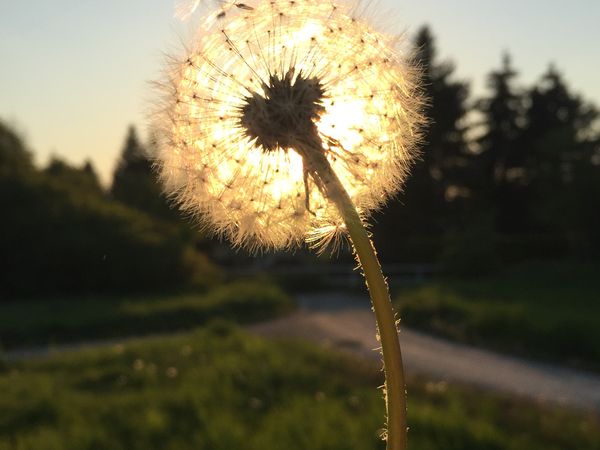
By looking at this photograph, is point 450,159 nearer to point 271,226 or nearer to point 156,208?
point 156,208

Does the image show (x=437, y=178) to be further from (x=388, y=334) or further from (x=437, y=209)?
(x=388, y=334)

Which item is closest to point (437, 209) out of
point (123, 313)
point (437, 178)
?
point (437, 178)

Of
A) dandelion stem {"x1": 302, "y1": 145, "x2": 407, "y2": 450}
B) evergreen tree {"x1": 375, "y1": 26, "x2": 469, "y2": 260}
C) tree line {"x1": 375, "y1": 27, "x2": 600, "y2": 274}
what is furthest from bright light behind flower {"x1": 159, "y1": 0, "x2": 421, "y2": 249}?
evergreen tree {"x1": 375, "y1": 26, "x2": 469, "y2": 260}

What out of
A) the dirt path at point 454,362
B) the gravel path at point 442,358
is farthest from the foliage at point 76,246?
the dirt path at point 454,362

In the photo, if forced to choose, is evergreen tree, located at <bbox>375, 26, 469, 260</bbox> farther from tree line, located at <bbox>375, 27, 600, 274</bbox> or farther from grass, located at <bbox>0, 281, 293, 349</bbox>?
grass, located at <bbox>0, 281, 293, 349</bbox>

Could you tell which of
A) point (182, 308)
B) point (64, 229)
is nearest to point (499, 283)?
point (182, 308)

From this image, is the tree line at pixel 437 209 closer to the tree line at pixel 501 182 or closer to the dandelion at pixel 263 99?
the tree line at pixel 501 182
